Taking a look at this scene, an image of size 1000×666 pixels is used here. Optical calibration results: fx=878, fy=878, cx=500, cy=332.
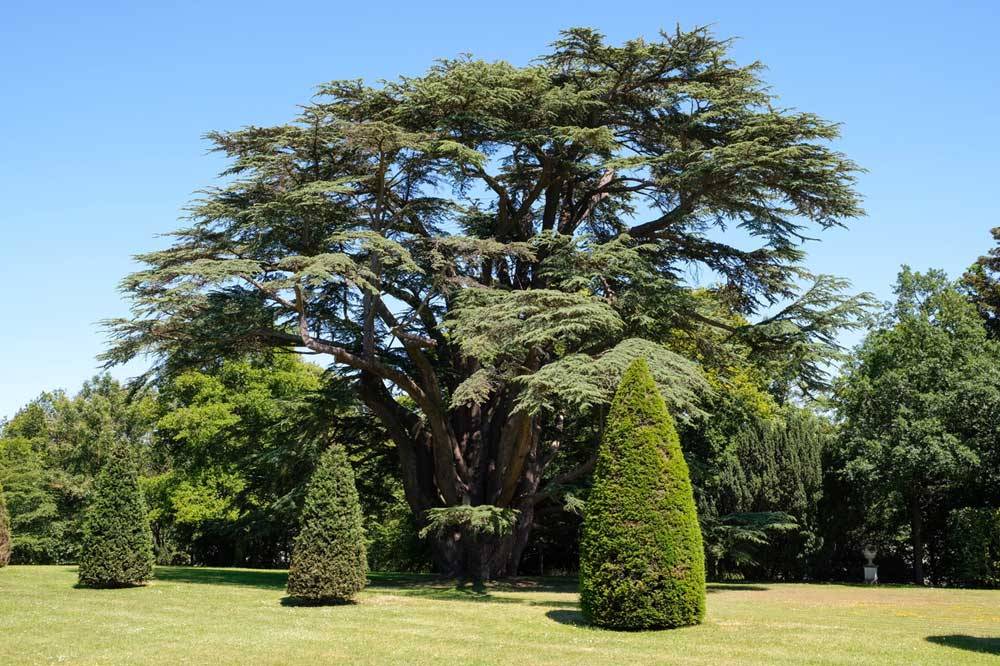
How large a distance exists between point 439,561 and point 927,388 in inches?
583

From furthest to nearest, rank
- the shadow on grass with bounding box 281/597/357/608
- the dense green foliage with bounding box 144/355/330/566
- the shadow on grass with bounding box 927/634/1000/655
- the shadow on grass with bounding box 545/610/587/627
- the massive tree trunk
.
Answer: the dense green foliage with bounding box 144/355/330/566, the massive tree trunk, the shadow on grass with bounding box 281/597/357/608, the shadow on grass with bounding box 545/610/587/627, the shadow on grass with bounding box 927/634/1000/655

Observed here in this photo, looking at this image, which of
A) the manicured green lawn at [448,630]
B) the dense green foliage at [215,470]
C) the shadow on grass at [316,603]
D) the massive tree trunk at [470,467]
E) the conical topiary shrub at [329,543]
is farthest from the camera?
the dense green foliage at [215,470]

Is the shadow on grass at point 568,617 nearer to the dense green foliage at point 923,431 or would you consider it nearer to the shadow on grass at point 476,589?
the shadow on grass at point 476,589

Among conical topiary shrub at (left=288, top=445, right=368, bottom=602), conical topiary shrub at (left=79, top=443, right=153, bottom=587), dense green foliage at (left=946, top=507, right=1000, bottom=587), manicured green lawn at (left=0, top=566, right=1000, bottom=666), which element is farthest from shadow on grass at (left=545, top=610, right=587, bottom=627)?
dense green foliage at (left=946, top=507, right=1000, bottom=587)

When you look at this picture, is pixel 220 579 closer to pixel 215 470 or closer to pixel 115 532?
pixel 115 532

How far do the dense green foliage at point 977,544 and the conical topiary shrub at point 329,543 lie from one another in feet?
58.3

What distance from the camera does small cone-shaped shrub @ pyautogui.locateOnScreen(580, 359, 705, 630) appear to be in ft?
40.6

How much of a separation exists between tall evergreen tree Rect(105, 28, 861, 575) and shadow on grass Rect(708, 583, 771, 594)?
4926 millimetres

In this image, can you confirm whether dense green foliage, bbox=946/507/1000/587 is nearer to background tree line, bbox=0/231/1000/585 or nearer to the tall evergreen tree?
background tree line, bbox=0/231/1000/585

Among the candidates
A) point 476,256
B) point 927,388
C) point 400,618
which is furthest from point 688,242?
point 400,618

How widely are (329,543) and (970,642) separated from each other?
33.2 feet

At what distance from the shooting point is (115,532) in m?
18.5

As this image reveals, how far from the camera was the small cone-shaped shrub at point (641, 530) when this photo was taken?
40.6 feet

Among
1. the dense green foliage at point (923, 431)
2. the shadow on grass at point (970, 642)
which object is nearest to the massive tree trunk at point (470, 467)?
the dense green foliage at point (923, 431)
